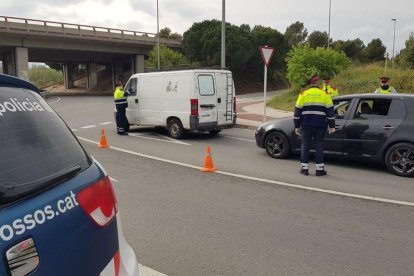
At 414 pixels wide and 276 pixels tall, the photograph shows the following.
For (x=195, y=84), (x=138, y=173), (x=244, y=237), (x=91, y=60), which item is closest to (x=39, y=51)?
(x=91, y=60)

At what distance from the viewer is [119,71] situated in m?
60.1

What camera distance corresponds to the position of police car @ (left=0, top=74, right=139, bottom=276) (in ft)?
5.07

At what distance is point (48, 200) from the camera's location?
1727 mm

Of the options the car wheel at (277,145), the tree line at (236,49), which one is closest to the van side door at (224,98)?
the car wheel at (277,145)

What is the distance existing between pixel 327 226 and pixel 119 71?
5765 cm

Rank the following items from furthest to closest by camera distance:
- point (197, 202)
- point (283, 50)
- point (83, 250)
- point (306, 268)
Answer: point (283, 50) → point (197, 202) → point (306, 268) → point (83, 250)

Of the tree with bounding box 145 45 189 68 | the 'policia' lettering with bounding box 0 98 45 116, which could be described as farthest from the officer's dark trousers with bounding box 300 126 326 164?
the tree with bounding box 145 45 189 68

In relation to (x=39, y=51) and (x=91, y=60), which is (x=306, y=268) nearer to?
(x=39, y=51)

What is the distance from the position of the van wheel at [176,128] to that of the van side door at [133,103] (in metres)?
1.52

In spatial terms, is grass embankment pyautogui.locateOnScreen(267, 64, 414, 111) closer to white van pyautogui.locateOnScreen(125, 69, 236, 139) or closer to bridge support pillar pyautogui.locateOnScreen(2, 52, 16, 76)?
white van pyautogui.locateOnScreen(125, 69, 236, 139)

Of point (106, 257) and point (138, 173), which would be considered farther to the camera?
point (138, 173)

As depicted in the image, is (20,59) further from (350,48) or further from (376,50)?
(376,50)

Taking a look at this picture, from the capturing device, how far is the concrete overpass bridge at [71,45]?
141 feet

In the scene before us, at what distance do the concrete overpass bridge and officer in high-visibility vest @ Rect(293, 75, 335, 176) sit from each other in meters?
40.1
